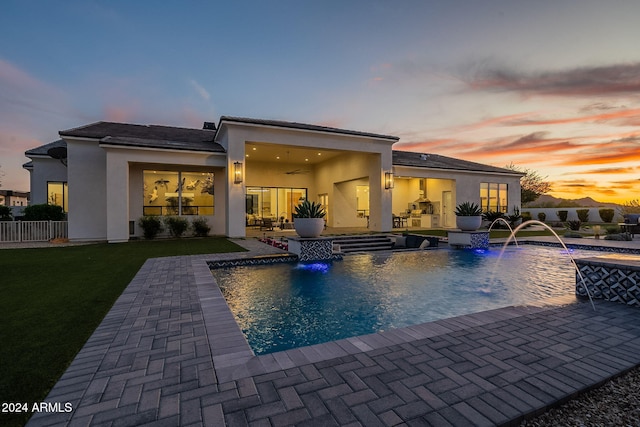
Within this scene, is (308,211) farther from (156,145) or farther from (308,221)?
(156,145)

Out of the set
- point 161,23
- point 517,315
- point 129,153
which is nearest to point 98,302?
point 517,315

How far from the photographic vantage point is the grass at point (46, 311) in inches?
92.7

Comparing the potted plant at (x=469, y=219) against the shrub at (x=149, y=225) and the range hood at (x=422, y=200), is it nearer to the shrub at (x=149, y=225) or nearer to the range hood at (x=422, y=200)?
the range hood at (x=422, y=200)

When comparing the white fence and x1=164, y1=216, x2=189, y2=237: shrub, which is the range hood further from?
the white fence

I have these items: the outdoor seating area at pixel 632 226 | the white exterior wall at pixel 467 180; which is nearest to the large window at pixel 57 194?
the white exterior wall at pixel 467 180

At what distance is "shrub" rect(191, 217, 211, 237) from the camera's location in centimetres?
1526

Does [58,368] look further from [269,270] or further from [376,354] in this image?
[269,270]

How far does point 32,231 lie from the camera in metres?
13.3

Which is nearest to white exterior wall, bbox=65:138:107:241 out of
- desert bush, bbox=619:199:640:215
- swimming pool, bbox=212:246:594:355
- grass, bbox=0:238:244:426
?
grass, bbox=0:238:244:426

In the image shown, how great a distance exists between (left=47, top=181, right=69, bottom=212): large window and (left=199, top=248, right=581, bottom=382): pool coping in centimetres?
1668

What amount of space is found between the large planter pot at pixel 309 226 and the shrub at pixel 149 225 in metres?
8.91

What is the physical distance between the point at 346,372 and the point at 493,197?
23.2 metres

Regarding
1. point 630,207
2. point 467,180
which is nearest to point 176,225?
point 467,180

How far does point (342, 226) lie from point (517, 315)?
53.9 ft
